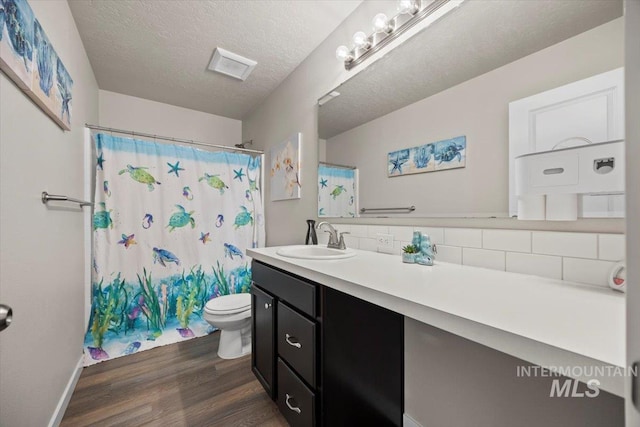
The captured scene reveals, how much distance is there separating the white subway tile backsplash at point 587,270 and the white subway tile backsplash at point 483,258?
18cm

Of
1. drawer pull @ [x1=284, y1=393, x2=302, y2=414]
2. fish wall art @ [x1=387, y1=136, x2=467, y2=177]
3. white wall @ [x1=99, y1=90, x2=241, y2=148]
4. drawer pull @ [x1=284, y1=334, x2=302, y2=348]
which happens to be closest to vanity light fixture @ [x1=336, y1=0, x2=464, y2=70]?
fish wall art @ [x1=387, y1=136, x2=467, y2=177]

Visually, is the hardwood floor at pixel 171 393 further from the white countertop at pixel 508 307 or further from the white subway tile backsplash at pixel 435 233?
the white subway tile backsplash at pixel 435 233

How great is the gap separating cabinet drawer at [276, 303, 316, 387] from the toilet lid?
67cm

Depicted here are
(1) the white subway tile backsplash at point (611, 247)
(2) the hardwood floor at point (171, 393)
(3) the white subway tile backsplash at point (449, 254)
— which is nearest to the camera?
(1) the white subway tile backsplash at point (611, 247)

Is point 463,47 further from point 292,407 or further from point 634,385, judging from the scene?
point 292,407

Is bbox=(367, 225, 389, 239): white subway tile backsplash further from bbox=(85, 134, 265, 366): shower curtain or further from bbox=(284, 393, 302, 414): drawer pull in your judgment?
bbox=(85, 134, 265, 366): shower curtain

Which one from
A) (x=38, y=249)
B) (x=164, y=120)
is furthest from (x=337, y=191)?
(x=164, y=120)

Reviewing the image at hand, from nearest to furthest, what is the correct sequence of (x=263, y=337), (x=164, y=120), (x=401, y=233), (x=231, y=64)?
(x=401, y=233) → (x=263, y=337) → (x=231, y=64) → (x=164, y=120)

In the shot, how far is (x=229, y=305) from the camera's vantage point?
1.91 m

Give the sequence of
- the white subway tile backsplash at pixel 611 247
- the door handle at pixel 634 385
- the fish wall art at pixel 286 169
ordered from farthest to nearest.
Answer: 1. the fish wall art at pixel 286 169
2. the white subway tile backsplash at pixel 611 247
3. the door handle at pixel 634 385

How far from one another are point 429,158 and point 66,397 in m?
2.27

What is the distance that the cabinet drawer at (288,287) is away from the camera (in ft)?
3.40

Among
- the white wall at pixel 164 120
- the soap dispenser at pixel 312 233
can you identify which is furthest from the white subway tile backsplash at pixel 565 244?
the white wall at pixel 164 120

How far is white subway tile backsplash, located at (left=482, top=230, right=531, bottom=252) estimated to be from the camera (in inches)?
35.7
